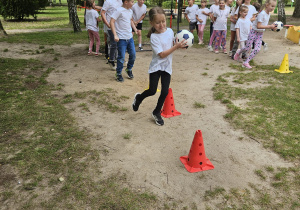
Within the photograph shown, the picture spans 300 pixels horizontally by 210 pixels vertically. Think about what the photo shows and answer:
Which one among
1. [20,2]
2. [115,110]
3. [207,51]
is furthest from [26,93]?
[20,2]

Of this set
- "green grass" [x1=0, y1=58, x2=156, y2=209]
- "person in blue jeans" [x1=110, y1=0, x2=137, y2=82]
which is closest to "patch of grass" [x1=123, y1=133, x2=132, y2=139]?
"green grass" [x1=0, y1=58, x2=156, y2=209]

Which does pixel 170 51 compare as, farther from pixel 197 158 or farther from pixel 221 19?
pixel 221 19

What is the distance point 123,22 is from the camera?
5945 mm

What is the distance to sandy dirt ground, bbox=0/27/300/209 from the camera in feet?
9.86

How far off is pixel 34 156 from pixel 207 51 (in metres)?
8.23

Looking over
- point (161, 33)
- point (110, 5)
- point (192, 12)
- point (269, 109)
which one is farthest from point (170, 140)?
point (192, 12)

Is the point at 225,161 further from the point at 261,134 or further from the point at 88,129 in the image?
the point at 88,129

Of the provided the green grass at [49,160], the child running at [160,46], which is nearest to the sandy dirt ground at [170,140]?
the green grass at [49,160]

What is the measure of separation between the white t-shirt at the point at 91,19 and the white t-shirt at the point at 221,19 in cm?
438

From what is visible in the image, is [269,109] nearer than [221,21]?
Yes

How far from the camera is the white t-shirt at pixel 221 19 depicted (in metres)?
9.38

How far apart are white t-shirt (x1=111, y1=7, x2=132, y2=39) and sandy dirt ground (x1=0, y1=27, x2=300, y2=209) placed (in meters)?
1.18

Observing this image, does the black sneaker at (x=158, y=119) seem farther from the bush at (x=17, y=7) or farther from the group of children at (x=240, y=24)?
the bush at (x=17, y=7)

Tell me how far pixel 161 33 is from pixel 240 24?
500 centimetres
